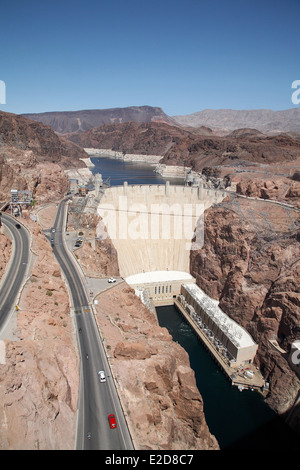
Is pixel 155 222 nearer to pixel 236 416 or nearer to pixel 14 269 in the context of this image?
pixel 14 269

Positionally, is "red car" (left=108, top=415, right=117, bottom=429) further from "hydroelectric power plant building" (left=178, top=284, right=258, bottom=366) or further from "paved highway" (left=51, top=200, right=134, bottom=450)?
"hydroelectric power plant building" (left=178, top=284, right=258, bottom=366)

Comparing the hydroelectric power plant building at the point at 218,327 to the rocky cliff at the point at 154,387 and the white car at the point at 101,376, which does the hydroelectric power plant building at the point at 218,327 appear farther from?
the white car at the point at 101,376

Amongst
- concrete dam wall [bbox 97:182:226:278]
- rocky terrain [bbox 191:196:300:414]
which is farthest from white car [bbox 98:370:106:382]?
concrete dam wall [bbox 97:182:226:278]

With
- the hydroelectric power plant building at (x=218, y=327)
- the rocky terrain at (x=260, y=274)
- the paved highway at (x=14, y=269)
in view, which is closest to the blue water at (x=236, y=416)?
the rocky terrain at (x=260, y=274)

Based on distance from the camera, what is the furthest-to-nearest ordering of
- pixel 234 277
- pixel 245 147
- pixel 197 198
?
1. pixel 245 147
2. pixel 197 198
3. pixel 234 277
